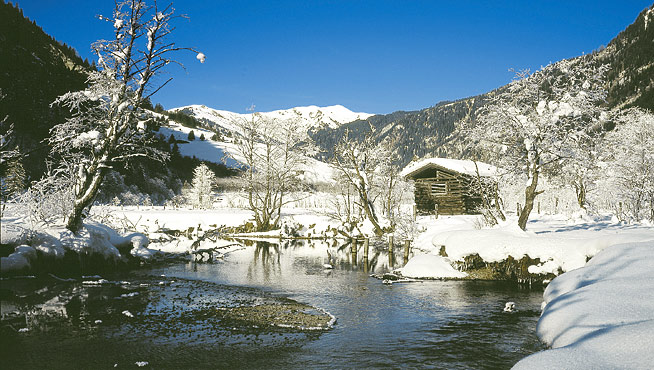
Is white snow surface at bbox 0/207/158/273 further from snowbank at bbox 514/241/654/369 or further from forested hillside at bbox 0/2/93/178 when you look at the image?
forested hillside at bbox 0/2/93/178

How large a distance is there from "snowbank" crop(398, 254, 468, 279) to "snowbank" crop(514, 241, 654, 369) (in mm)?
7235

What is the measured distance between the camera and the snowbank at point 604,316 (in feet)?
18.3

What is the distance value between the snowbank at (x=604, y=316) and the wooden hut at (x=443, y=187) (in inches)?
1256

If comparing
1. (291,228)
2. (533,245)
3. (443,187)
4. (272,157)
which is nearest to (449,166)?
(443,187)

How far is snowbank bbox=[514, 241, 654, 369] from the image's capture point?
558 cm

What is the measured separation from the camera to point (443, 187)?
4584cm

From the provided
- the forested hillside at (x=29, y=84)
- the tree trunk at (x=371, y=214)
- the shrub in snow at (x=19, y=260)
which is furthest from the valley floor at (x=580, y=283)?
the forested hillside at (x=29, y=84)

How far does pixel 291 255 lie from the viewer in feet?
88.0

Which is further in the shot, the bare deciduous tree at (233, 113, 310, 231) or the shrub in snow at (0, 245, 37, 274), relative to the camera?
the bare deciduous tree at (233, 113, 310, 231)

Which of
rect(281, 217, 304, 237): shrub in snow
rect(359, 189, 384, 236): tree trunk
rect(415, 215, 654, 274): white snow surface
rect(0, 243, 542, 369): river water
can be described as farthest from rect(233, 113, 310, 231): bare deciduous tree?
rect(415, 215, 654, 274): white snow surface

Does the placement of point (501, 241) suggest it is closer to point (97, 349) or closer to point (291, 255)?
point (291, 255)

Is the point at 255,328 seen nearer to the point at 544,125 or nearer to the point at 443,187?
the point at 544,125

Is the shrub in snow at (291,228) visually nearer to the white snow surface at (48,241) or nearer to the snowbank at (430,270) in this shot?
the white snow surface at (48,241)

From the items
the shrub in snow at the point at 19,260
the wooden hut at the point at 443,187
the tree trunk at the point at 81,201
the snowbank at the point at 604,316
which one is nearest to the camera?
the snowbank at the point at 604,316
